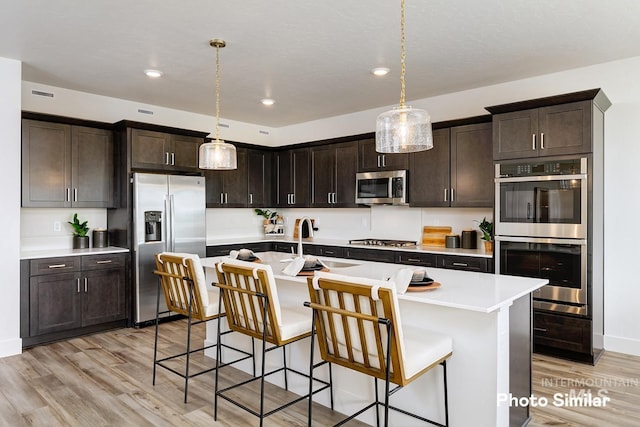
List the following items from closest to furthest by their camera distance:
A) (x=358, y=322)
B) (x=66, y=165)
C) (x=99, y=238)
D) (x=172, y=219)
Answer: (x=358, y=322), (x=66, y=165), (x=99, y=238), (x=172, y=219)

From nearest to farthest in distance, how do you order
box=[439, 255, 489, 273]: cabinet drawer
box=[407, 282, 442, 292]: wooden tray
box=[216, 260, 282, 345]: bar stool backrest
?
box=[407, 282, 442, 292]: wooden tray, box=[216, 260, 282, 345]: bar stool backrest, box=[439, 255, 489, 273]: cabinet drawer

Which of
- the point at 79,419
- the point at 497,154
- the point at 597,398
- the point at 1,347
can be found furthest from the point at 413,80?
A: the point at 1,347

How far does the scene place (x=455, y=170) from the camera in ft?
15.1

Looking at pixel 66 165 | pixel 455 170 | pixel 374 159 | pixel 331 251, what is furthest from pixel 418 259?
pixel 66 165

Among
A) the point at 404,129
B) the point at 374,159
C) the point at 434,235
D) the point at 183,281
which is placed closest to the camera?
the point at 404,129

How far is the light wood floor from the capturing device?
262cm

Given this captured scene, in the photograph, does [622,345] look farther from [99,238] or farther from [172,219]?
[99,238]

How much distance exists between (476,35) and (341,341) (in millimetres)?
2591

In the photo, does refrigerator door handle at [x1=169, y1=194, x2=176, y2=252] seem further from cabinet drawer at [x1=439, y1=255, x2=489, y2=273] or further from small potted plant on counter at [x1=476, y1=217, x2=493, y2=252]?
small potted plant on counter at [x1=476, y1=217, x2=493, y2=252]

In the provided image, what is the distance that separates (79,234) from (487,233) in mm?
4461

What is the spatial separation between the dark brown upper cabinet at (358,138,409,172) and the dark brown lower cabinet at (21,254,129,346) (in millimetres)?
3090

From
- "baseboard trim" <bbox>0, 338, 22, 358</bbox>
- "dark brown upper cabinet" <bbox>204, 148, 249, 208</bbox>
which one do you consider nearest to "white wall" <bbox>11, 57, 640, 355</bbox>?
"baseboard trim" <bbox>0, 338, 22, 358</bbox>

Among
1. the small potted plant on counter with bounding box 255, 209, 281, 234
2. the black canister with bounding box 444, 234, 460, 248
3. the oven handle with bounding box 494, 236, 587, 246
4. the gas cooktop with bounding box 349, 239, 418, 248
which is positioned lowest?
the gas cooktop with bounding box 349, 239, 418, 248

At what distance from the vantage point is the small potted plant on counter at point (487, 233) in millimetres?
4289
